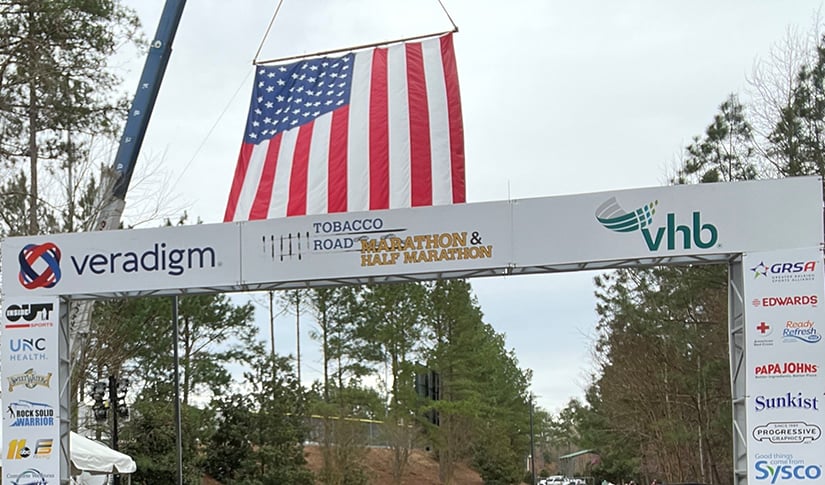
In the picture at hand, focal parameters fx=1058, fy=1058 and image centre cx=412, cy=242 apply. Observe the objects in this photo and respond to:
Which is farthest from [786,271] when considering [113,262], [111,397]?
[111,397]

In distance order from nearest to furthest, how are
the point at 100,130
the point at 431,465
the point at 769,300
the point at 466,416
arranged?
the point at 769,300 → the point at 100,130 → the point at 466,416 → the point at 431,465

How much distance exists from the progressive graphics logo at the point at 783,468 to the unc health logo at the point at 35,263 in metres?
10.4

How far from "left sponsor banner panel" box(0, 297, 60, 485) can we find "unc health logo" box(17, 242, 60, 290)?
261mm

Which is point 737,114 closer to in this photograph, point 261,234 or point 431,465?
point 261,234

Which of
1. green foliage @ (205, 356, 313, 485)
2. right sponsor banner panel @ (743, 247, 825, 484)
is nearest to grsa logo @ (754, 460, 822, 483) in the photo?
right sponsor banner panel @ (743, 247, 825, 484)

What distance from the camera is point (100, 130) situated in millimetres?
25422

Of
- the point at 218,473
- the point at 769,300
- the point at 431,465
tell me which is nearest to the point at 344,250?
the point at 769,300

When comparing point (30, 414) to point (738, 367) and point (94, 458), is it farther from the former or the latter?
point (738, 367)

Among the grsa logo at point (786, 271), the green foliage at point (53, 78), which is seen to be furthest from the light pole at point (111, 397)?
the grsa logo at point (786, 271)

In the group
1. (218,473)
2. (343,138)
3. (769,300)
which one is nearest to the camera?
(769,300)

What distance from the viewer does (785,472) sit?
1343 cm

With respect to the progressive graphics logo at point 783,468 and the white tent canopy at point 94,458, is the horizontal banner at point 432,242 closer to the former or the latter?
the progressive graphics logo at point 783,468

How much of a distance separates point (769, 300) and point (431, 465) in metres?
52.8

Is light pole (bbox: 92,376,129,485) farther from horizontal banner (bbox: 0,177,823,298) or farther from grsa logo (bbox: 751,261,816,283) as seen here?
grsa logo (bbox: 751,261,816,283)
